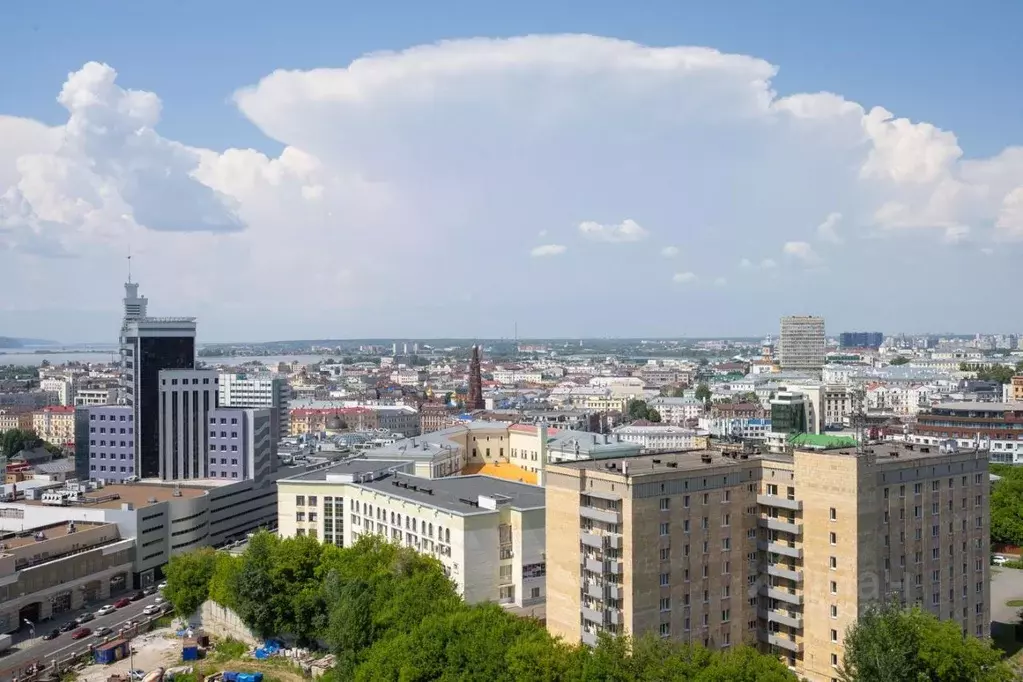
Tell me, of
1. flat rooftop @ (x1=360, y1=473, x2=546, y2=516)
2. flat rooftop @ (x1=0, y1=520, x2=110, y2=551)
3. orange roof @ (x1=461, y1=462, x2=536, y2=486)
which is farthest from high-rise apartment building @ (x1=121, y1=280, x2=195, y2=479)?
flat rooftop @ (x1=360, y1=473, x2=546, y2=516)

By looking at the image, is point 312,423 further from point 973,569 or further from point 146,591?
point 973,569

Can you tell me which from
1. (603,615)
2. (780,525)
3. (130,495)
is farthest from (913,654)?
(130,495)

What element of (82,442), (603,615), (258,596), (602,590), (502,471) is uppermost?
(82,442)

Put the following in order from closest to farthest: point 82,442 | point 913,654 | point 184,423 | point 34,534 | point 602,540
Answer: point 913,654 → point 602,540 → point 34,534 → point 184,423 → point 82,442

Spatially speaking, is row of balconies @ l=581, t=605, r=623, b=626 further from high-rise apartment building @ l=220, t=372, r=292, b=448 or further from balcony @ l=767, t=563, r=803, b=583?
high-rise apartment building @ l=220, t=372, r=292, b=448

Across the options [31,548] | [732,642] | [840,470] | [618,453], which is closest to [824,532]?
[840,470]

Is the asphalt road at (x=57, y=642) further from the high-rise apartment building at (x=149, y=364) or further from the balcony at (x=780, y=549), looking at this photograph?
the balcony at (x=780, y=549)

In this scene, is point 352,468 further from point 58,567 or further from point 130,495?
point 130,495
